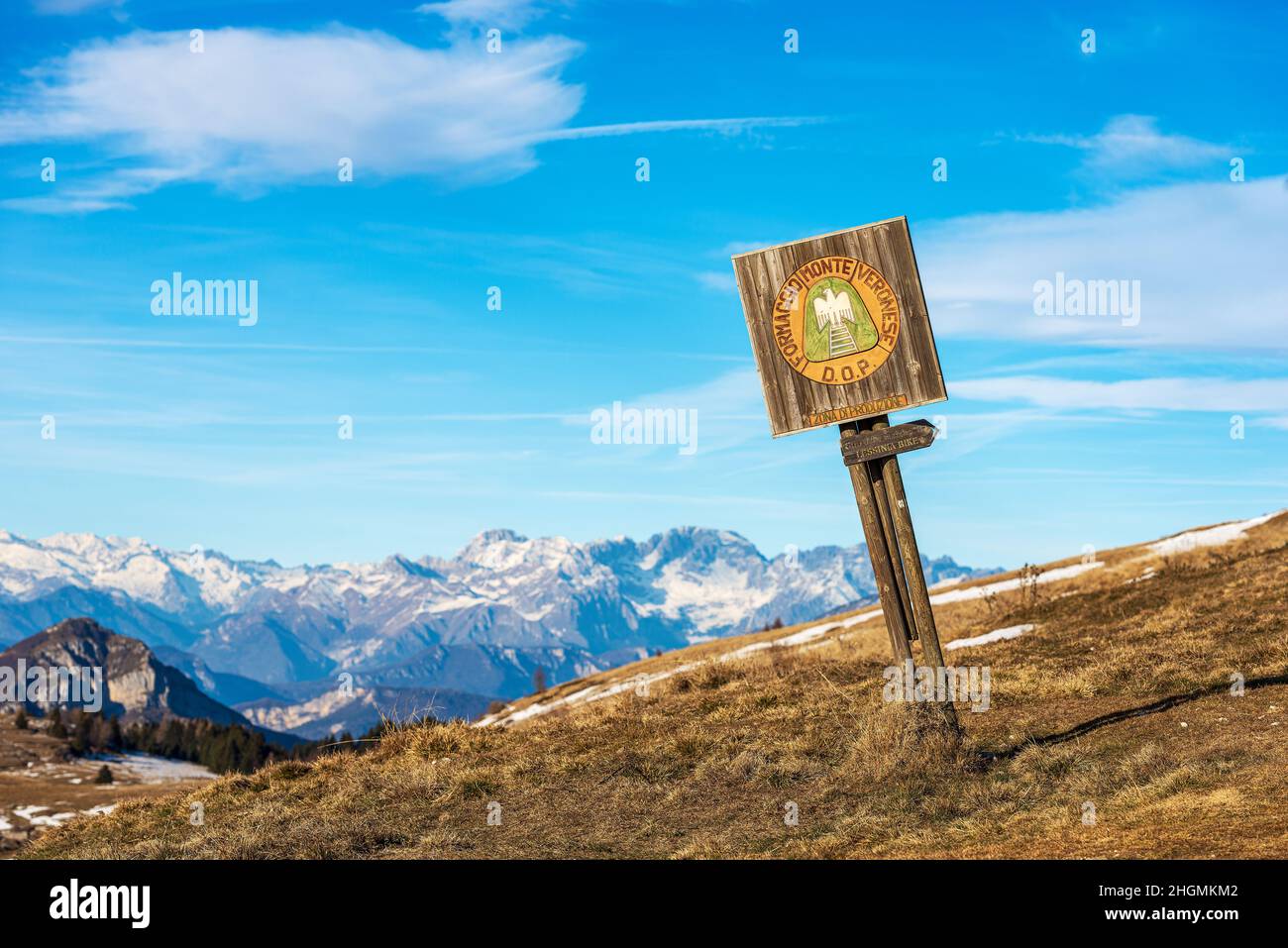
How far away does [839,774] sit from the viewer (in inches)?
653

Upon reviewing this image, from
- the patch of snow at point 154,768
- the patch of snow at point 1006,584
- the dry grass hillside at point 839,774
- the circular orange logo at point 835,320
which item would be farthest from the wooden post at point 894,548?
the patch of snow at point 154,768

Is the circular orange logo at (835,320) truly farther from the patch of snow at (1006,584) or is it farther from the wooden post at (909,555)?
the patch of snow at (1006,584)

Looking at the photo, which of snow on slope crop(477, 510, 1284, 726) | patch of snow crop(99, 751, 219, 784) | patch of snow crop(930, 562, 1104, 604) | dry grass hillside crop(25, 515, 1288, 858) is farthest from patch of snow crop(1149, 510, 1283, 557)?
patch of snow crop(99, 751, 219, 784)

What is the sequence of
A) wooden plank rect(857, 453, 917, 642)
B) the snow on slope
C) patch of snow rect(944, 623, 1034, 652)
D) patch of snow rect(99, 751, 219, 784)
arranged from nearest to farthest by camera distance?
wooden plank rect(857, 453, 917, 642)
patch of snow rect(944, 623, 1034, 652)
the snow on slope
patch of snow rect(99, 751, 219, 784)

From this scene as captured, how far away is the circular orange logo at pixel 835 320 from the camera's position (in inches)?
709

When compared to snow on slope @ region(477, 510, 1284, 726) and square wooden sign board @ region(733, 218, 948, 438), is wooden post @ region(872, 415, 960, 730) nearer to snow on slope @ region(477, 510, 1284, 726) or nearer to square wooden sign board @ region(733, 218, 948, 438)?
square wooden sign board @ region(733, 218, 948, 438)

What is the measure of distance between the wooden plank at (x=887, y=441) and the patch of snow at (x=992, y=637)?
1402cm

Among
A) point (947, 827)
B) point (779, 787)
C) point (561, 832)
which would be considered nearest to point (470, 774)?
point (561, 832)

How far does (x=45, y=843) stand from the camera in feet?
61.2

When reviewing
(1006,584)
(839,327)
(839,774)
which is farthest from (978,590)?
(839,774)

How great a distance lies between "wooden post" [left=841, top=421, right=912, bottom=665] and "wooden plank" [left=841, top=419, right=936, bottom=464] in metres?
0.25

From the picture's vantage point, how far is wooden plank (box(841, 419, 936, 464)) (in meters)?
17.5
